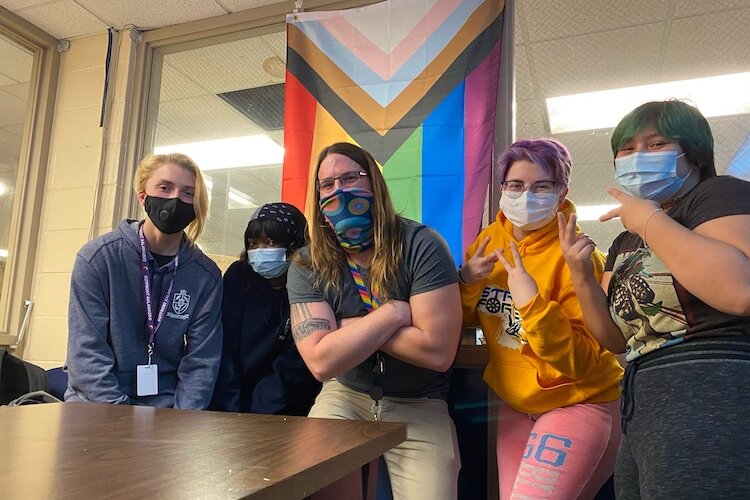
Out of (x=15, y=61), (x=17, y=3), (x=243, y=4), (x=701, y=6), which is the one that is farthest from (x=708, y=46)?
(x=15, y=61)

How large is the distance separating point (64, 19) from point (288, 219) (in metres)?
2.20

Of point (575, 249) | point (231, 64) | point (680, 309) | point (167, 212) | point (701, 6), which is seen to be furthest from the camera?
point (231, 64)

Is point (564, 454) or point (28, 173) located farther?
point (28, 173)

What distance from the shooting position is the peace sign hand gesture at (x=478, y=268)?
157 centimetres

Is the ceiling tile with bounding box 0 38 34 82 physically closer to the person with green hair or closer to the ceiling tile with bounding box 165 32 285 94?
the ceiling tile with bounding box 165 32 285 94

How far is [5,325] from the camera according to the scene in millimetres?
3049

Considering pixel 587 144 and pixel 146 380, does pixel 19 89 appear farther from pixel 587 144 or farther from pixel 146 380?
pixel 587 144

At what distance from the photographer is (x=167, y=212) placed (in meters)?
1.82

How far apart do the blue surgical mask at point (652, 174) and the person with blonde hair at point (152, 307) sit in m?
1.31

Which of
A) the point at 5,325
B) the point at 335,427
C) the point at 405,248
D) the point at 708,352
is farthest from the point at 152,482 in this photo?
the point at 5,325

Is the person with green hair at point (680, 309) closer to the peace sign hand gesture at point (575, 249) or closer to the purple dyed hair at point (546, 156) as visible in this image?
the peace sign hand gesture at point (575, 249)

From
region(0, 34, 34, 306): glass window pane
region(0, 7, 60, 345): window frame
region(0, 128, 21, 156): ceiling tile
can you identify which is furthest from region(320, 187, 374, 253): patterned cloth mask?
region(0, 128, 21, 156): ceiling tile

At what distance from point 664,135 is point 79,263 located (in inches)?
66.1

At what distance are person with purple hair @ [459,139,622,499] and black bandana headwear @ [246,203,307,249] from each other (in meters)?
0.58
